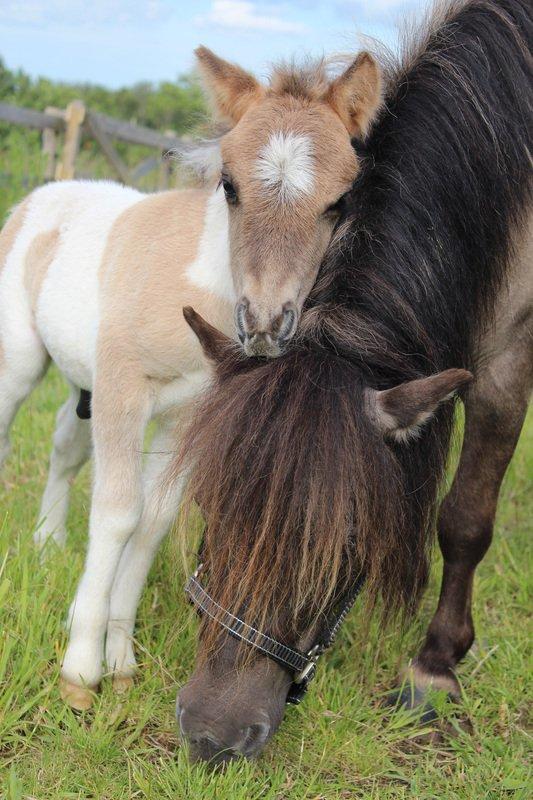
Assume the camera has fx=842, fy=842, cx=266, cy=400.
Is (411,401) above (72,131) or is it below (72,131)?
above

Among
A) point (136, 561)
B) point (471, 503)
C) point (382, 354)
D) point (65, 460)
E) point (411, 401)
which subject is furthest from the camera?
point (65, 460)

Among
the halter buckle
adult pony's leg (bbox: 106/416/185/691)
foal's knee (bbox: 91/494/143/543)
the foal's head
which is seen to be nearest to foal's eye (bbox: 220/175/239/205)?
the foal's head

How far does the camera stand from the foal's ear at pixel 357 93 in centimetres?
246

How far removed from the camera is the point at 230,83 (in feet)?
8.59

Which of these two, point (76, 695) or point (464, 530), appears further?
point (464, 530)

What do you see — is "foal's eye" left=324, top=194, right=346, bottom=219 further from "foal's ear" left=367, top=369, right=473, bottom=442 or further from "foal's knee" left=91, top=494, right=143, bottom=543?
"foal's knee" left=91, top=494, right=143, bottom=543

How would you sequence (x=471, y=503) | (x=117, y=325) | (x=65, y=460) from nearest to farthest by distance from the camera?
(x=117, y=325) → (x=471, y=503) → (x=65, y=460)

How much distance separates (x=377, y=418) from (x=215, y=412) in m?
0.42

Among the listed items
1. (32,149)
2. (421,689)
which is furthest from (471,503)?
(32,149)

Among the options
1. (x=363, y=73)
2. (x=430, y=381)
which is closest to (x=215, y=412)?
(x=430, y=381)

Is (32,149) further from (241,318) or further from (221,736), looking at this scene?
(221,736)

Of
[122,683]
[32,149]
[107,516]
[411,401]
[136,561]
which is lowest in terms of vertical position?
[32,149]

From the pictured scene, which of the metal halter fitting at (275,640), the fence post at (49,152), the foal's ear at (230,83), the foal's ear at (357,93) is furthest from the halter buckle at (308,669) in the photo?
the fence post at (49,152)

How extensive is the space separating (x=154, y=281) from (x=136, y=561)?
97 centimetres
